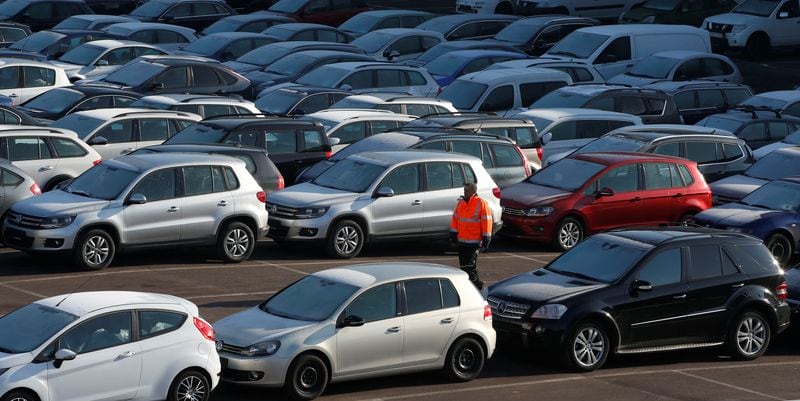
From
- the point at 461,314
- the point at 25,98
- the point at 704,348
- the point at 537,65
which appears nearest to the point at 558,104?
the point at 537,65

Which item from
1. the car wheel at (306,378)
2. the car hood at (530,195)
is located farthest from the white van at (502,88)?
the car wheel at (306,378)

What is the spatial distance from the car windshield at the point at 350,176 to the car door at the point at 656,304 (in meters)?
6.07

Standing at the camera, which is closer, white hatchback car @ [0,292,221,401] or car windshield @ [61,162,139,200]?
white hatchback car @ [0,292,221,401]

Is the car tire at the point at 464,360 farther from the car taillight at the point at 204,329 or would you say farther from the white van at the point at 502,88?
the white van at the point at 502,88

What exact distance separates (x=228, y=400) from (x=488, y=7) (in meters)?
32.5

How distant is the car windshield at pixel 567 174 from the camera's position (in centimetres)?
2419

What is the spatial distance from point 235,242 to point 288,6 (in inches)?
949

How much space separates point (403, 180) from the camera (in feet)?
74.2

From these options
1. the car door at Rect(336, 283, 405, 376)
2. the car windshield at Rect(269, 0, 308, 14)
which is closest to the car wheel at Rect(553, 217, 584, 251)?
the car door at Rect(336, 283, 405, 376)

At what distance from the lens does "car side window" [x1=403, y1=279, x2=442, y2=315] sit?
51.9 feet

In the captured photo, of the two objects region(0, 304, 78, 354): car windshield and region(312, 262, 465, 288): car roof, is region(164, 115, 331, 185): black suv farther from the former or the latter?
region(0, 304, 78, 354): car windshield

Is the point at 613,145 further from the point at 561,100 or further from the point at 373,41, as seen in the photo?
the point at 373,41

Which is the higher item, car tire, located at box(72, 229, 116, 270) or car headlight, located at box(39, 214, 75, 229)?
car headlight, located at box(39, 214, 75, 229)

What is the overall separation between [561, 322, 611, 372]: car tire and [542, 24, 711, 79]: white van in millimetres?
19423
